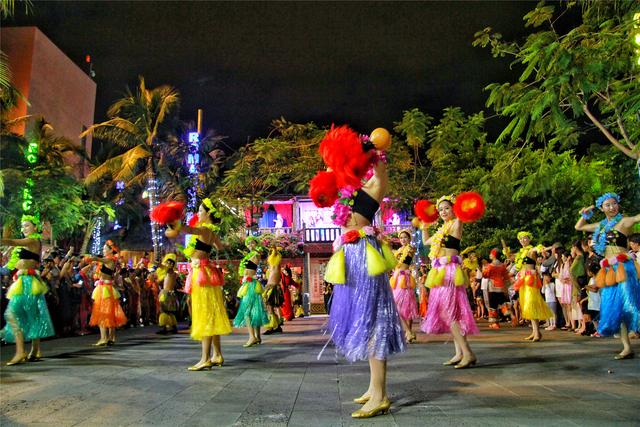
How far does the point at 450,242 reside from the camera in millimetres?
6289

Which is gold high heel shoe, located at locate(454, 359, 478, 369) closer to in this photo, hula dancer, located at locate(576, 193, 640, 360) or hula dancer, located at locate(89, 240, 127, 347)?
hula dancer, located at locate(576, 193, 640, 360)

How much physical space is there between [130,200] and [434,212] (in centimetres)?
2532

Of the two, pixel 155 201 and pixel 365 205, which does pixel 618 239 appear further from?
pixel 155 201

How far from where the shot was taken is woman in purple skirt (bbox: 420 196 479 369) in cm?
593

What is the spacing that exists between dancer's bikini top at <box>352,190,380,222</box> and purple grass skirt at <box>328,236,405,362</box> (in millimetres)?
198

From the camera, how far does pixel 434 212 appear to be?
259 inches

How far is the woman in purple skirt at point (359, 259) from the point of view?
398 cm

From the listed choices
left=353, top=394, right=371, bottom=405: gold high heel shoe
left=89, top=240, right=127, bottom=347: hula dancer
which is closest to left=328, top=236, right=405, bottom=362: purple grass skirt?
left=353, top=394, right=371, bottom=405: gold high heel shoe

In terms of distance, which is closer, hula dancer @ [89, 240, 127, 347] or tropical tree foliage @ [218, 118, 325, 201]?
hula dancer @ [89, 240, 127, 347]

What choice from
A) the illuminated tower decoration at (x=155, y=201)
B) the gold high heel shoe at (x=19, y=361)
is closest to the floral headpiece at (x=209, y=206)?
the gold high heel shoe at (x=19, y=361)

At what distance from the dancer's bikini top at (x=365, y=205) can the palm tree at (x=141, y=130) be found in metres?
17.7

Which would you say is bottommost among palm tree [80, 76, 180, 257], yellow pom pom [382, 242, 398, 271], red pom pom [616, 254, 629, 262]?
yellow pom pom [382, 242, 398, 271]

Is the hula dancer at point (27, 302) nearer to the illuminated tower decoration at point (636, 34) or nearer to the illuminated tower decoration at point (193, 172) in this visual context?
the illuminated tower decoration at point (636, 34)

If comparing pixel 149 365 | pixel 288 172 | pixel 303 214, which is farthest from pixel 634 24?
pixel 303 214
